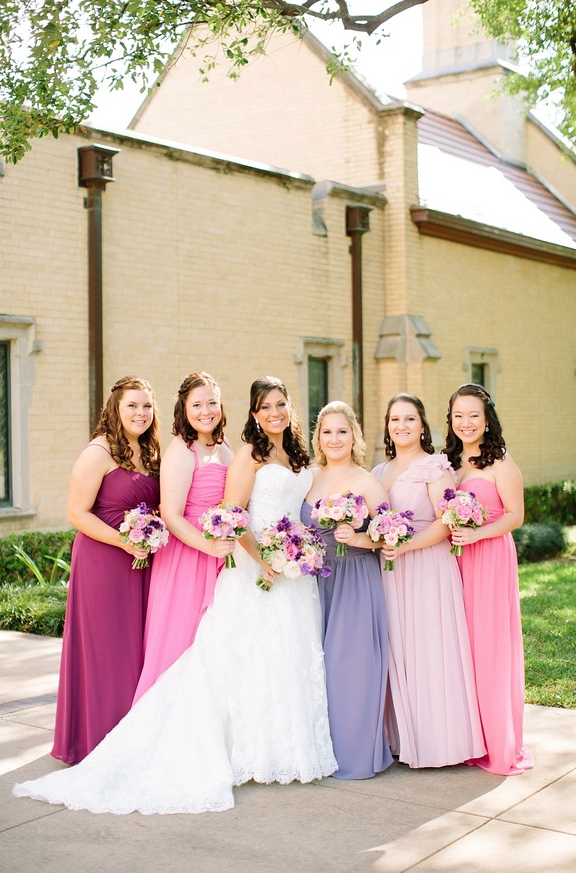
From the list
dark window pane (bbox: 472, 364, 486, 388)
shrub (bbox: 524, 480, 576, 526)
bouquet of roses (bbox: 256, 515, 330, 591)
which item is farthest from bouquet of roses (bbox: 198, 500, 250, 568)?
dark window pane (bbox: 472, 364, 486, 388)

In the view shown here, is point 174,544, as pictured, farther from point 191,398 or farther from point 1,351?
point 1,351

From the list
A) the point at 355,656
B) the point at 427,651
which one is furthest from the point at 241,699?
the point at 427,651

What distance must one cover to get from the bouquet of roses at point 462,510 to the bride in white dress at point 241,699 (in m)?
0.84

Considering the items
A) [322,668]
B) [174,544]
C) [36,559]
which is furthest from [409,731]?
[36,559]

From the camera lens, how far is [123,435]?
6.03 metres

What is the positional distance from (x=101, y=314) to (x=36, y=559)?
121 inches

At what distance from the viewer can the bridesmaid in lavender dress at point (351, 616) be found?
18.5ft

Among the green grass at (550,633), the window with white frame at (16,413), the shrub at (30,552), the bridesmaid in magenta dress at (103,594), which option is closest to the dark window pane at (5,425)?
→ the window with white frame at (16,413)

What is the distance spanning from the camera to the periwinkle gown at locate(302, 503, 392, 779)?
5.64 metres

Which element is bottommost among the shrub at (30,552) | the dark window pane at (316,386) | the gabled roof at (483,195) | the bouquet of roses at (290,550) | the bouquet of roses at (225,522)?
the shrub at (30,552)

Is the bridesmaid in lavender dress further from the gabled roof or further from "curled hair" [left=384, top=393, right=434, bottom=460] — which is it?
the gabled roof

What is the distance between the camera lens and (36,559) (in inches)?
461

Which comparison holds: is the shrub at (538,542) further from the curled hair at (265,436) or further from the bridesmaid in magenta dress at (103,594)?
the bridesmaid in magenta dress at (103,594)

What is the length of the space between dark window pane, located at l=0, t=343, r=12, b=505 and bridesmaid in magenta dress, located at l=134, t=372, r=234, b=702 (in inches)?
259
